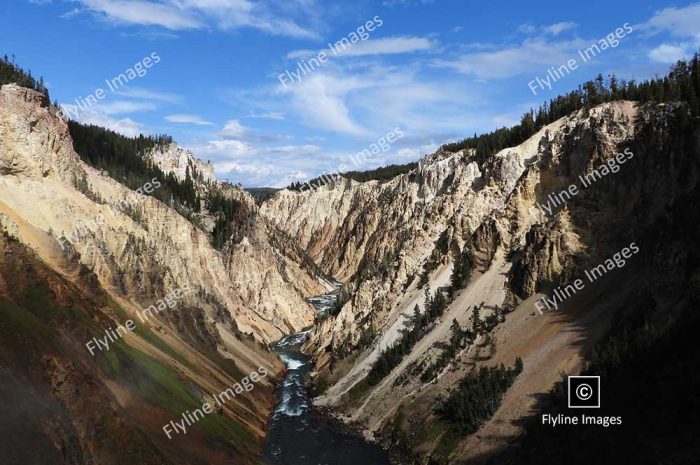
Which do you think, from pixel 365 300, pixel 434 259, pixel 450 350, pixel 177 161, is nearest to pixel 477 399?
pixel 450 350

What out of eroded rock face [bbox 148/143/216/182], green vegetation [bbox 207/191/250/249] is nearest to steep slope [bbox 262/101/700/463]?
green vegetation [bbox 207/191/250/249]

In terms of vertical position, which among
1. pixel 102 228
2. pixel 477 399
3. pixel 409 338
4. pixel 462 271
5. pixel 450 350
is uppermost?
pixel 102 228

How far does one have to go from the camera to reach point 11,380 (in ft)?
69.4

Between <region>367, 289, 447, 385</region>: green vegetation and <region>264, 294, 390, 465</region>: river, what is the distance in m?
6.15

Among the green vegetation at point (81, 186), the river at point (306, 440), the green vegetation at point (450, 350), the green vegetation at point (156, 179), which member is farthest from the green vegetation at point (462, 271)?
the green vegetation at point (156, 179)

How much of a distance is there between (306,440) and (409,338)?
13434 mm

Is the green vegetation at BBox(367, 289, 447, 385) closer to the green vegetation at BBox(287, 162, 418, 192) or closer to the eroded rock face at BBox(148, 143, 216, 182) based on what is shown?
the eroded rock face at BBox(148, 143, 216, 182)

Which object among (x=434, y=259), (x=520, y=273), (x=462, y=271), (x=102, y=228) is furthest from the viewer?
(x=434, y=259)

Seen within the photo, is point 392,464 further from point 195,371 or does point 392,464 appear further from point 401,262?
point 401,262

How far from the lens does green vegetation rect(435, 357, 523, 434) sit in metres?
34.9

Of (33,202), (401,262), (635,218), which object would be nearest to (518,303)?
(635,218)

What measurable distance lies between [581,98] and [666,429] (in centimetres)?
5634

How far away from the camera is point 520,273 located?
46.4 m

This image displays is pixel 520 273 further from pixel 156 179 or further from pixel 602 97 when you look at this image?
pixel 156 179
